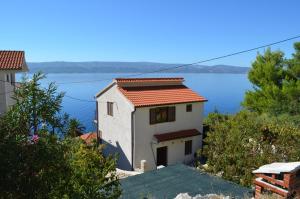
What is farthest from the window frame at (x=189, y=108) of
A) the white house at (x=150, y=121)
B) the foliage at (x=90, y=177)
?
the foliage at (x=90, y=177)

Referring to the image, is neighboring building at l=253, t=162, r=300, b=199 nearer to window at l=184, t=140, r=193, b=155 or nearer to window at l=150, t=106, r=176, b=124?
window at l=150, t=106, r=176, b=124

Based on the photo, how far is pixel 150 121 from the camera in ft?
77.4

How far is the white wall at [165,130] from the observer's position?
76.2ft

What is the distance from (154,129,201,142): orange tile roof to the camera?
23.7 metres

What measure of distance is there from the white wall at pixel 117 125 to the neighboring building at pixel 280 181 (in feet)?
48.0

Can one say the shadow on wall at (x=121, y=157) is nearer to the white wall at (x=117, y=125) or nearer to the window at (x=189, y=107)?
the white wall at (x=117, y=125)

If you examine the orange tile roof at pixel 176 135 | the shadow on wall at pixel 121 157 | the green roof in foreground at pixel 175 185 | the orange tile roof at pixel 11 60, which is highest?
the orange tile roof at pixel 11 60

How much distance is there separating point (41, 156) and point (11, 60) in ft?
59.9

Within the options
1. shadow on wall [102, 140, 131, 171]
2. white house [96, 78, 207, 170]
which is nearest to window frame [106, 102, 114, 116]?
white house [96, 78, 207, 170]

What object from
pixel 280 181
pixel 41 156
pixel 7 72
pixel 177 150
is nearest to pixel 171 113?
pixel 177 150

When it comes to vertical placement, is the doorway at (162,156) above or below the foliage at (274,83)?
below

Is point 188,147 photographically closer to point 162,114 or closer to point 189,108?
point 189,108

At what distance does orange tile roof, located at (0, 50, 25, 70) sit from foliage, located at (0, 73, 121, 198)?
16.1 metres

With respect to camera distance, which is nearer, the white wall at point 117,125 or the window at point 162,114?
the white wall at point 117,125
